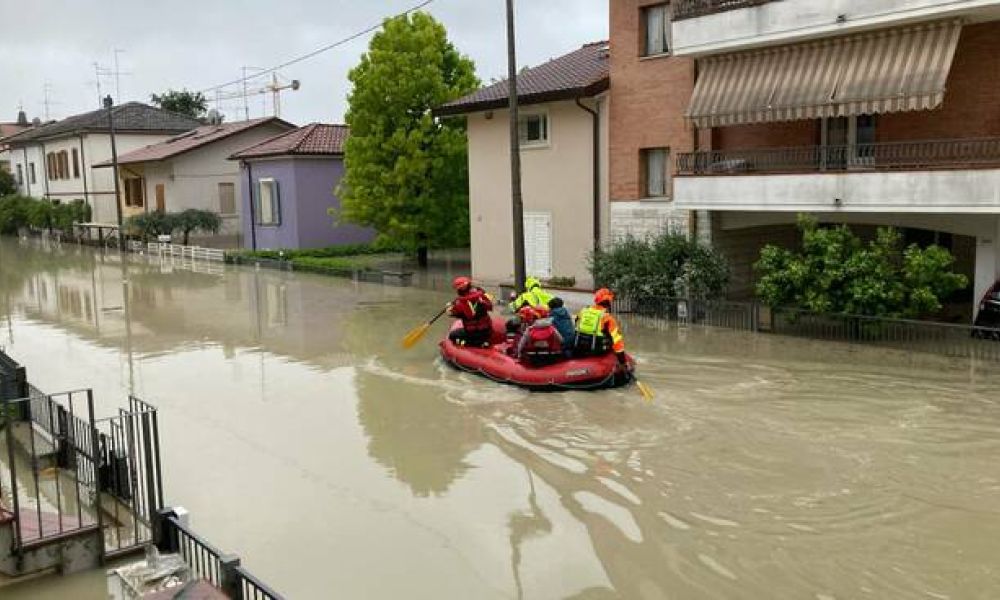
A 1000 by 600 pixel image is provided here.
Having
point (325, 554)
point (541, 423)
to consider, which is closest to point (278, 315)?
point (541, 423)

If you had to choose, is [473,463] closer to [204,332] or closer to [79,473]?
[79,473]

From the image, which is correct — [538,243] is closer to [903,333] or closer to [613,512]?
[903,333]

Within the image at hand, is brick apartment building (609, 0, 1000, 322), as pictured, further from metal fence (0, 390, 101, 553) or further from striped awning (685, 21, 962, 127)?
metal fence (0, 390, 101, 553)

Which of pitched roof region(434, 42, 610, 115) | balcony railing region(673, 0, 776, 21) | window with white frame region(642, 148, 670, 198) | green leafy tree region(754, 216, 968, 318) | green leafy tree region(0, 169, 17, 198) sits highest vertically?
balcony railing region(673, 0, 776, 21)

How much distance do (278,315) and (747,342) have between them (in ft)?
41.7

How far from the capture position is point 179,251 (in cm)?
4325

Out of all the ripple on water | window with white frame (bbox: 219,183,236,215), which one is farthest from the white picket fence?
the ripple on water

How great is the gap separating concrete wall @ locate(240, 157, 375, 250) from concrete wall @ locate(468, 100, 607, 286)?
1251 cm

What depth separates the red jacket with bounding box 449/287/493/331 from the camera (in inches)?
679

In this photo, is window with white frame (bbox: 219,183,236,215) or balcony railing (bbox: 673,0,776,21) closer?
balcony railing (bbox: 673,0,776,21)

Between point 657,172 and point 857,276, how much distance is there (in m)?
7.27

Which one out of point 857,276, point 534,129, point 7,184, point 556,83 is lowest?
point 857,276

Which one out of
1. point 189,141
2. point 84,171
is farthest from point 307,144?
point 84,171

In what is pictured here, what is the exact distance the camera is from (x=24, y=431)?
45.5ft
